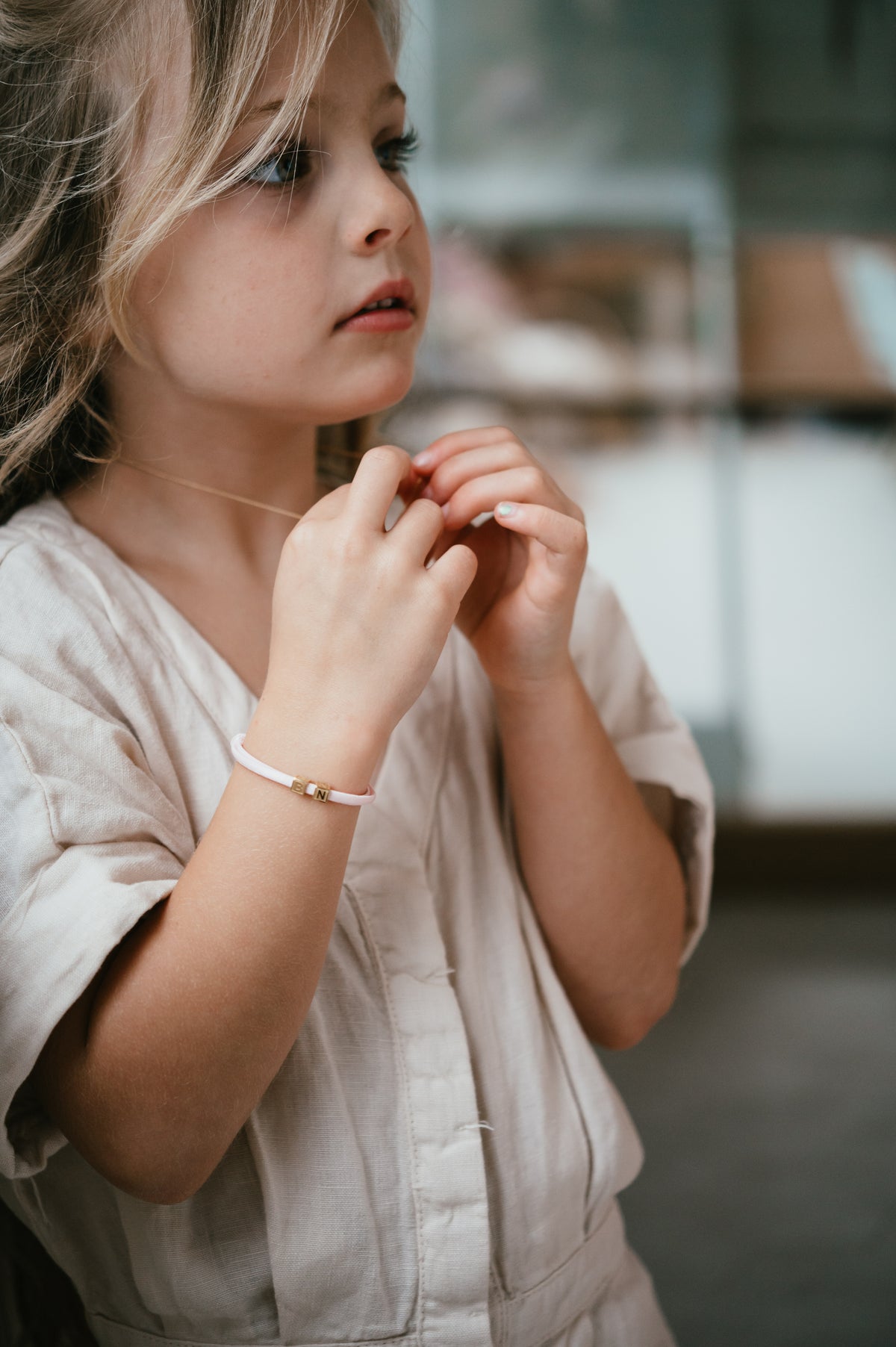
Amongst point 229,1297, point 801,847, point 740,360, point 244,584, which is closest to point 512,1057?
point 229,1297

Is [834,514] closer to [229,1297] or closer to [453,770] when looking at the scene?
[453,770]

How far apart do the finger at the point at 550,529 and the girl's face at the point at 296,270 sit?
0.12m

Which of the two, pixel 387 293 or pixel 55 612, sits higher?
pixel 387 293

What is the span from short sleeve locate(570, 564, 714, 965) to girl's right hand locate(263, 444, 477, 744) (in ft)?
0.87

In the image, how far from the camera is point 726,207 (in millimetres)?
2662

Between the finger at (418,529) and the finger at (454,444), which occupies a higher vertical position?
the finger at (454,444)

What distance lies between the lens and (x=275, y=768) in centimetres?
62

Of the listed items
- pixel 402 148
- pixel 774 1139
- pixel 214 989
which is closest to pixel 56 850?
pixel 214 989

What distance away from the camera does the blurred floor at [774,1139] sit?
5.01 feet

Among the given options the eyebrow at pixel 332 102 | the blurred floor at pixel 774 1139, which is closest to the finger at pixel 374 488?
the eyebrow at pixel 332 102

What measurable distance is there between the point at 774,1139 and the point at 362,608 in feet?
5.06

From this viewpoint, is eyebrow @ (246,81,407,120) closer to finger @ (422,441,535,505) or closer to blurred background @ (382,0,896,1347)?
finger @ (422,441,535,505)

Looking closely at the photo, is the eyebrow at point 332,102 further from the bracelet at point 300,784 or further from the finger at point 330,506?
the bracelet at point 300,784

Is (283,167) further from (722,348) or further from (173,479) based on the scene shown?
(722,348)
